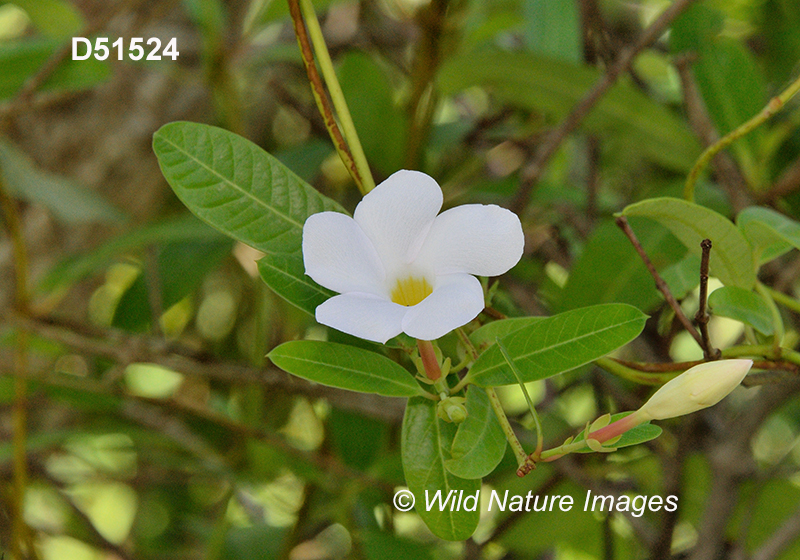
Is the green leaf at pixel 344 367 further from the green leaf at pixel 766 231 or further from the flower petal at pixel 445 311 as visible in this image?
the green leaf at pixel 766 231

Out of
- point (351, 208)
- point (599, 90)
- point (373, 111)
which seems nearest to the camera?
point (599, 90)

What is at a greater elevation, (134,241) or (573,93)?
(573,93)

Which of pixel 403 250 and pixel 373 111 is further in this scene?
pixel 373 111

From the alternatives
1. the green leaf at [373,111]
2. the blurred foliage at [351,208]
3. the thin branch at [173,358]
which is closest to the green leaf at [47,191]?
the blurred foliage at [351,208]

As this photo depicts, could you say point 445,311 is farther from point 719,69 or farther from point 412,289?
point 719,69

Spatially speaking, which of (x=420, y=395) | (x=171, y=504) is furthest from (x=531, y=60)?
(x=171, y=504)

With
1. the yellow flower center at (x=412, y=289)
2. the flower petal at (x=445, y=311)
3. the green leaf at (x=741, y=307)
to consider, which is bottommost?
the green leaf at (x=741, y=307)

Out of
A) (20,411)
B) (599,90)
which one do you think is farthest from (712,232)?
(20,411)
